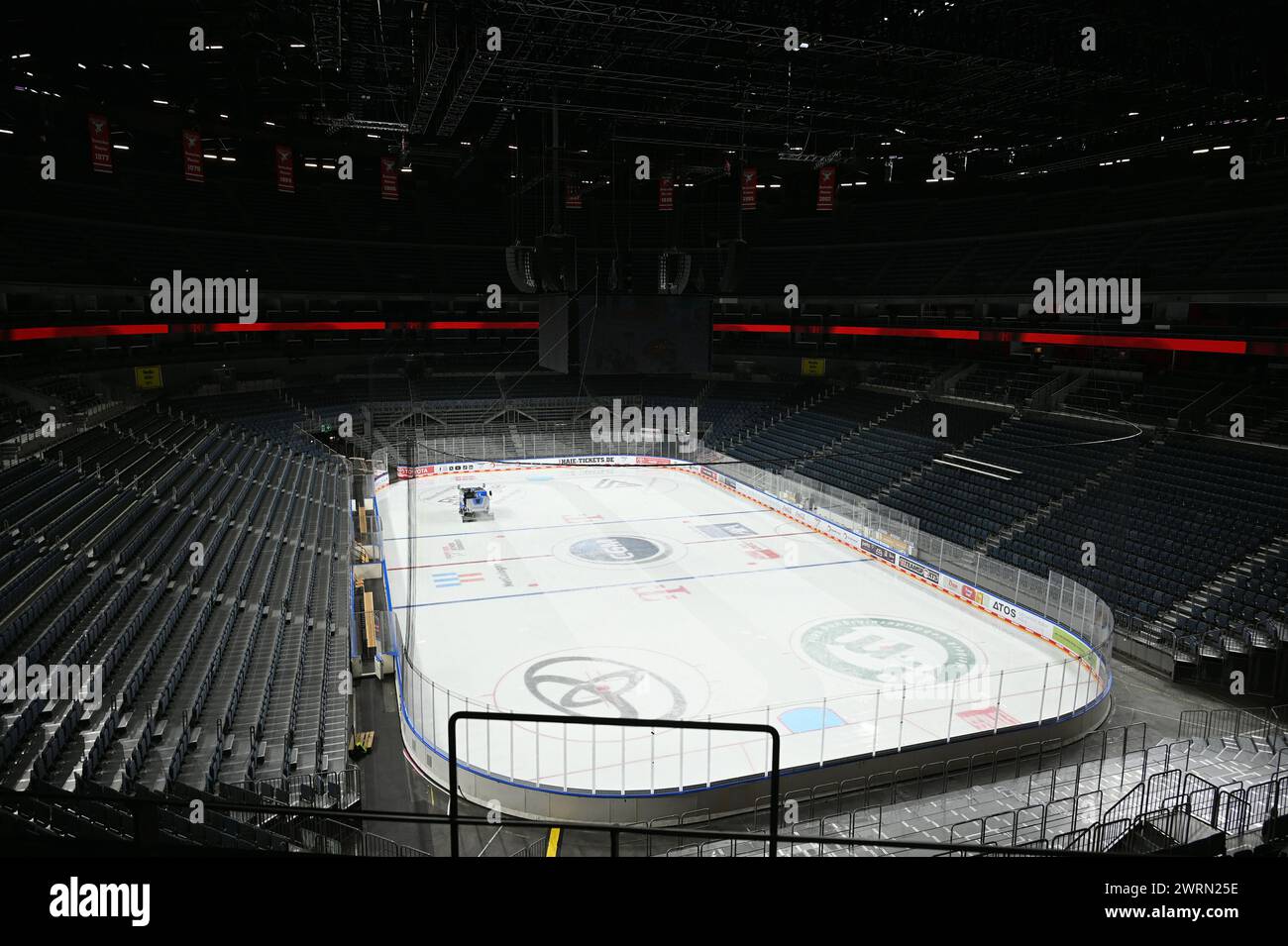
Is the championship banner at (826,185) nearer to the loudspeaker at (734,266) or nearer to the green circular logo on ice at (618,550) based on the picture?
the loudspeaker at (734,266)

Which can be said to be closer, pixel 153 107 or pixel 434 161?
pixel 153 107

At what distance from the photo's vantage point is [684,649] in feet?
53.5

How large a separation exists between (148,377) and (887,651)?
94.5 ft

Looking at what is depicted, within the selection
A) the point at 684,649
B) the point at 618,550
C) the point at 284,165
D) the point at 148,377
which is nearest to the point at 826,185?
the point at 618,550

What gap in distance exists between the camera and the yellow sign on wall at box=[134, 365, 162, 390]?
1230 inches

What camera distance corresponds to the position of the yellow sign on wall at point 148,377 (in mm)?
31234

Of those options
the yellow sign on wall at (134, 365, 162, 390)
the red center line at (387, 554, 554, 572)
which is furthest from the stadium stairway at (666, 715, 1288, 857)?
the yellow sign on wall at (134, 365, 162, 390)

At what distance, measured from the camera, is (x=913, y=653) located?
16.0 m

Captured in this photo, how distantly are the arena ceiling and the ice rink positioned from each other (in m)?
10.4

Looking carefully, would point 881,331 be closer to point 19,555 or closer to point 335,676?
point 335,676

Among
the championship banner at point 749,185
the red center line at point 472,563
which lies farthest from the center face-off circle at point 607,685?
the championship banner at point 749,185

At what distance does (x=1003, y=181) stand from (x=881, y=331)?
8828mm

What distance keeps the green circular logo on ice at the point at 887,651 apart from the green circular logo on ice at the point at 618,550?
6.30 metres
